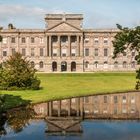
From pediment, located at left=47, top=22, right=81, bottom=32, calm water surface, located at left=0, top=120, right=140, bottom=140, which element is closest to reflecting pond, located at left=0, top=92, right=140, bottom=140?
calm water surface, located at left=0, top=120, right=140, bottom=140

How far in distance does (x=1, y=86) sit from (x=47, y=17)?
62146 millimetres

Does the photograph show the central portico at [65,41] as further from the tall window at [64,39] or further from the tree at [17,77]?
the tree at [17,77]

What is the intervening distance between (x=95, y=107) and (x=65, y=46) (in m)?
75.1

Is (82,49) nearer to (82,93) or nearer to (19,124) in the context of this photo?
(82,93)

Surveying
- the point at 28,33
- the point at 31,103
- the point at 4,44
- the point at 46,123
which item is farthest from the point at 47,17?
the point at 46,123

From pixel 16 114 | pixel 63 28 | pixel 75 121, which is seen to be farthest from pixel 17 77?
pixel 63 28

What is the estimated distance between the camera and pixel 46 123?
28.6 metres

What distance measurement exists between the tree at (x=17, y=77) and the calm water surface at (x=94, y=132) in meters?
23.5

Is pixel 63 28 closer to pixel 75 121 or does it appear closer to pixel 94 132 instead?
pixel 75 121

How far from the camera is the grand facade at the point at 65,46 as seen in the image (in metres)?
110

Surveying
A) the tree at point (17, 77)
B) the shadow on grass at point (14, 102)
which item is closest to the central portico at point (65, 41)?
the tree at point (17, 77)

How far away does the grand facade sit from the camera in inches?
4328

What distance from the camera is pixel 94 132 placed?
25.3 metres

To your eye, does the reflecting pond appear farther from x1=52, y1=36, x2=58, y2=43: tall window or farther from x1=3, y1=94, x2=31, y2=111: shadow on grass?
x1=52, y1=36, x2=58, y2=43: tall window
